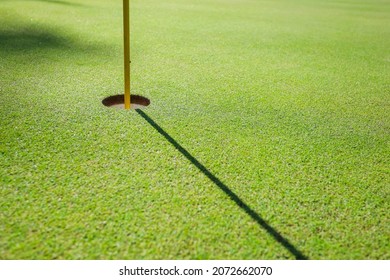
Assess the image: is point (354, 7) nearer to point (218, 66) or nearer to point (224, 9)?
point (224, 9)

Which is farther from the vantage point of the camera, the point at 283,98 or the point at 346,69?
the point at 346,69

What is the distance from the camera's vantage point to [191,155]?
1741 mm

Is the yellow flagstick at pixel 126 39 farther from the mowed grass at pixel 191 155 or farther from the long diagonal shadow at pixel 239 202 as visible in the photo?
the long diagonal shadow at pixel 239 202

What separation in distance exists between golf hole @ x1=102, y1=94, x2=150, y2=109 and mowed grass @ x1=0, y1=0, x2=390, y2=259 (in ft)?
0.21

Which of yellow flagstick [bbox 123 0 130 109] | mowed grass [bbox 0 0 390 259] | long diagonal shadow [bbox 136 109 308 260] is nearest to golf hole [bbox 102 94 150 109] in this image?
mowed grass [bbox 0 0 390 259]

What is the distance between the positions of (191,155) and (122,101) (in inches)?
38.3

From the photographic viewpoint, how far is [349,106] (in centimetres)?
255

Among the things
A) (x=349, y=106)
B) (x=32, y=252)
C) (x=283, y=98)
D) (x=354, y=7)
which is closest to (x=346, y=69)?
(x=349, y=106)

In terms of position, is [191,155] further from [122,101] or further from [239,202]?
[122,101]

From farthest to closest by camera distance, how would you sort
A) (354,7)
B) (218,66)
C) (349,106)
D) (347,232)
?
(354,7) → (218,66) → (349,106) → (347,232)

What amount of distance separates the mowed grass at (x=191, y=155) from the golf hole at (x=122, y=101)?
2.5 inches

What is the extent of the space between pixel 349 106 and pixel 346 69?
3.70 ft

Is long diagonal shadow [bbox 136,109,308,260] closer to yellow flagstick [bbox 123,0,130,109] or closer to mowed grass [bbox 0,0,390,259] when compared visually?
mowed grass [bbox 0,0,390,259]

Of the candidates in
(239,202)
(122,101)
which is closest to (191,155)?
(239,202)
